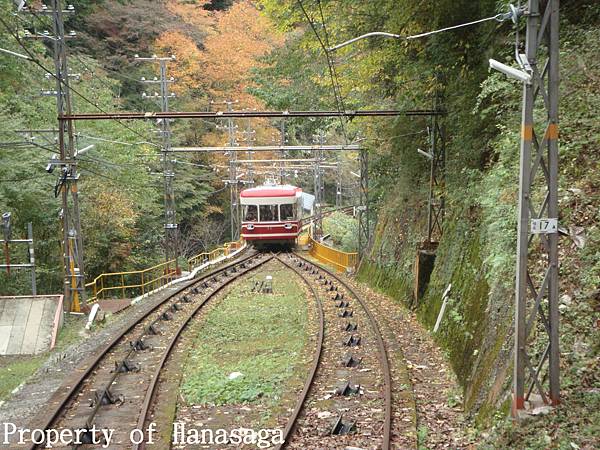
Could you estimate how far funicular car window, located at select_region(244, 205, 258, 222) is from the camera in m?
32.0

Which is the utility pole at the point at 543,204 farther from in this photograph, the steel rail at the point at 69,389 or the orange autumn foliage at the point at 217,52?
the orange autumn foliage at the point at 217,52

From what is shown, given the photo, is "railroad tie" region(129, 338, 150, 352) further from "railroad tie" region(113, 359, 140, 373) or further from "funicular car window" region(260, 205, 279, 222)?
"funicular car window" region(260, 205, 279, 222)

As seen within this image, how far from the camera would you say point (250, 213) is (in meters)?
32.1

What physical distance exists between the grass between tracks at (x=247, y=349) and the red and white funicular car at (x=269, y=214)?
1237 centimetres

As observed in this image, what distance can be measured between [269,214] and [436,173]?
16.3m

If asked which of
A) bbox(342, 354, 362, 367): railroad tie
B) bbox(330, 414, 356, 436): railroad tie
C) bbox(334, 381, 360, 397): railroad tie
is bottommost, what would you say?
bbox(330, 414, 356, 436): railroad tie

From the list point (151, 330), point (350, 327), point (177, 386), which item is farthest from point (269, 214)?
point (177, 386)

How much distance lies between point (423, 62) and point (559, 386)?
998cm

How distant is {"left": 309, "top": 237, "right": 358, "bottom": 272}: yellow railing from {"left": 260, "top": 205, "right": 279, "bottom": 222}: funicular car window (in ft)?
10.0

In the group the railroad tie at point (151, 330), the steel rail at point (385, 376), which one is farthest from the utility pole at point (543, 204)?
the railroad tie at point (151, 330)

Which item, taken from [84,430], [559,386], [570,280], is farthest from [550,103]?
[84,430]

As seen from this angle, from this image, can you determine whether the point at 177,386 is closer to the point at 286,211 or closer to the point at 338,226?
the point at 286,211

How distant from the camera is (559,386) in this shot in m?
6.27

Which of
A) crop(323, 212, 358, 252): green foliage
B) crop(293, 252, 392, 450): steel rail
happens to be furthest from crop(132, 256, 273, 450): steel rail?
crop(323, 212, 358, 252): green foliage
